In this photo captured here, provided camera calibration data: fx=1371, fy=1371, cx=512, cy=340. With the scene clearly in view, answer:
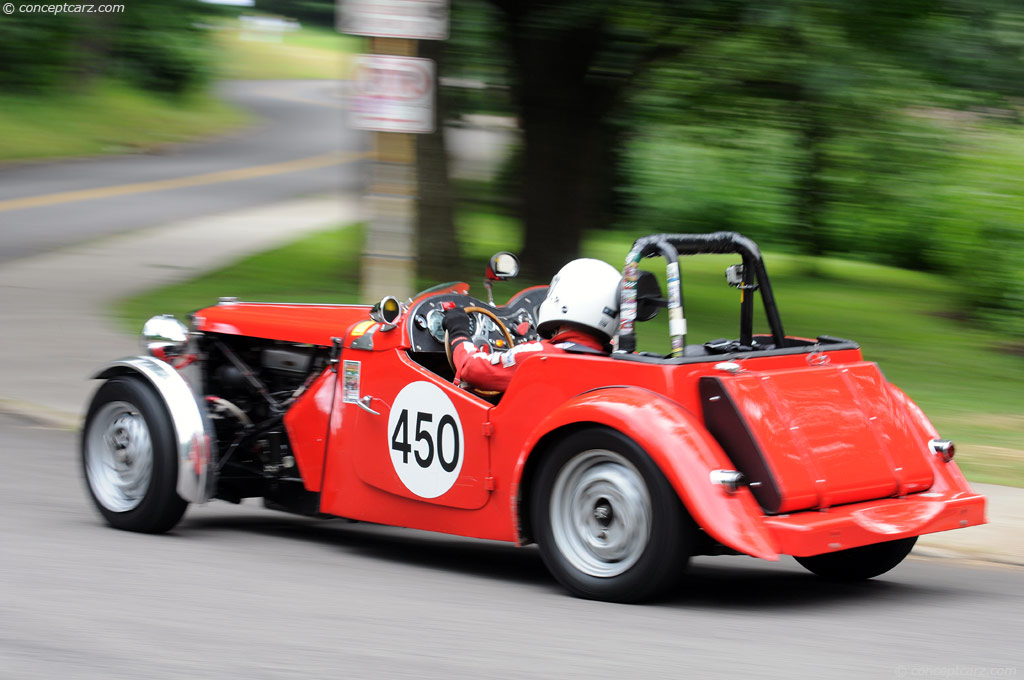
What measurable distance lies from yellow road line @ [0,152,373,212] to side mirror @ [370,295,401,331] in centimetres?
1463

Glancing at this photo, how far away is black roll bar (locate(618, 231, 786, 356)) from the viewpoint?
5.69m

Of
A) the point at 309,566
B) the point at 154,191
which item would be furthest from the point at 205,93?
the point at 309,566

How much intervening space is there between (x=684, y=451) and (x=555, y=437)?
659mm

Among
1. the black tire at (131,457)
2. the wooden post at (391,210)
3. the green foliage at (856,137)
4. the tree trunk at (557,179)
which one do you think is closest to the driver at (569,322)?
the black tire at (131,457)

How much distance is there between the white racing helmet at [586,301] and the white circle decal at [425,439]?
61 cm

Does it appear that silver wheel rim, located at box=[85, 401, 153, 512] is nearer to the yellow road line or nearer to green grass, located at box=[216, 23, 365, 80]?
the yellow road line

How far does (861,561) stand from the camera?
20.3 feet

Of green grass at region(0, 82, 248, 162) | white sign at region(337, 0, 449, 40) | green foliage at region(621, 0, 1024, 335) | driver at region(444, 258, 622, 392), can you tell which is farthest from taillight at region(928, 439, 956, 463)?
green grass at region(0, 82, 248, 162)

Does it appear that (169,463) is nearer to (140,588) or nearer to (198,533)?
(198,533)

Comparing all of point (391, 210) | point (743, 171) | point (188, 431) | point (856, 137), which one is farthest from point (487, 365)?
point (743, 171)

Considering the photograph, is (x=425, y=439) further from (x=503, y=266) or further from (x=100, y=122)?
(x=100, y=122)

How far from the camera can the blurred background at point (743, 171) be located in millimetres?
12297

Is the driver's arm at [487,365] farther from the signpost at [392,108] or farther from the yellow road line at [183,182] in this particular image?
the yellow road line at [183,182]

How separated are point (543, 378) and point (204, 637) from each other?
178 cm
